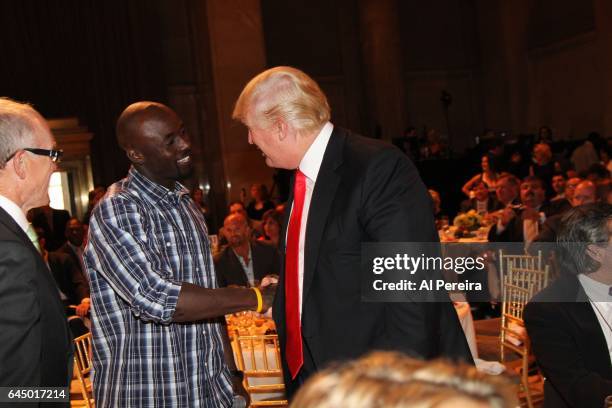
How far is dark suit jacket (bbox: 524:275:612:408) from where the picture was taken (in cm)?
271

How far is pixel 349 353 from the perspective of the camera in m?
2.00

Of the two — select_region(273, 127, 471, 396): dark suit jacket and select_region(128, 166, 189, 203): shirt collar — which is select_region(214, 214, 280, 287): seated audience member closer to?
select_region(128, 166, 189, 203): shirt collar

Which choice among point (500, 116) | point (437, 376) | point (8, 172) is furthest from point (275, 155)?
point (500, 116)

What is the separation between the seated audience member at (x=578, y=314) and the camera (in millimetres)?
2715

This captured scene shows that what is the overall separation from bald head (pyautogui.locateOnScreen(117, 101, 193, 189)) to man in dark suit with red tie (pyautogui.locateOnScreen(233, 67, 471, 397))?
0.38 meters

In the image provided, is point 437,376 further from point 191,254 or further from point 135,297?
point 191,254

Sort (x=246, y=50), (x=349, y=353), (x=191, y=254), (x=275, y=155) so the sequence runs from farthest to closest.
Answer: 1. (x=246, y=50)
2. (x=191, y=254)
3. (x=275, y=155)
4. (x=349, y=353)

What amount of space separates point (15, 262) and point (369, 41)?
1503 cm

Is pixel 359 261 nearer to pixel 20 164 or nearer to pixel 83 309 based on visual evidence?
pixel 20 164

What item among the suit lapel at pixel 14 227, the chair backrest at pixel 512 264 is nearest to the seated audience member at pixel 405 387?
the suit lapel at pixel 14 227

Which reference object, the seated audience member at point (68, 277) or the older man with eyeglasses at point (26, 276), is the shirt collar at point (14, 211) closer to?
the older man with eyeglasses at point (26, 276)

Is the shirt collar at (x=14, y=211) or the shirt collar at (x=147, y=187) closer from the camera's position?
the shirt collar at (x=14, y=211)

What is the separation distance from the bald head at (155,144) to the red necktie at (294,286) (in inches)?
18.7

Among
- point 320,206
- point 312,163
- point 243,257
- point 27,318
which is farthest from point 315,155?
point 243,257
